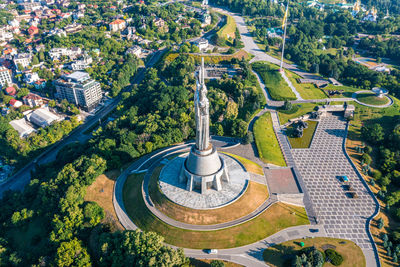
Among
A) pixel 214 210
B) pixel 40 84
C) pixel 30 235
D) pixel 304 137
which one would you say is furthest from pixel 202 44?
pixel 30 235

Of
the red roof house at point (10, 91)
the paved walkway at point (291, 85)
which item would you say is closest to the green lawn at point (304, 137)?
the paved walkway at point (291, 85)

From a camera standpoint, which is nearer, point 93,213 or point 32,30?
point 93,213

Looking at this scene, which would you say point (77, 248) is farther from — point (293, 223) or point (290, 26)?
point (290, 26)

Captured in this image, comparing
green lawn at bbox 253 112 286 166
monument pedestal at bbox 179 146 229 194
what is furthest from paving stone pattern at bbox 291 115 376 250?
monument pedestal at bbox 179 146 229 194

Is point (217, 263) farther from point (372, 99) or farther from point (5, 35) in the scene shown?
point (5, 35)

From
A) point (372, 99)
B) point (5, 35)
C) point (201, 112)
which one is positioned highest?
point (201, 112)

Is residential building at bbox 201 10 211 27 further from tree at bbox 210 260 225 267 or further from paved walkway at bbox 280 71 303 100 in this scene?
tree at bbox 210 260 225 267
